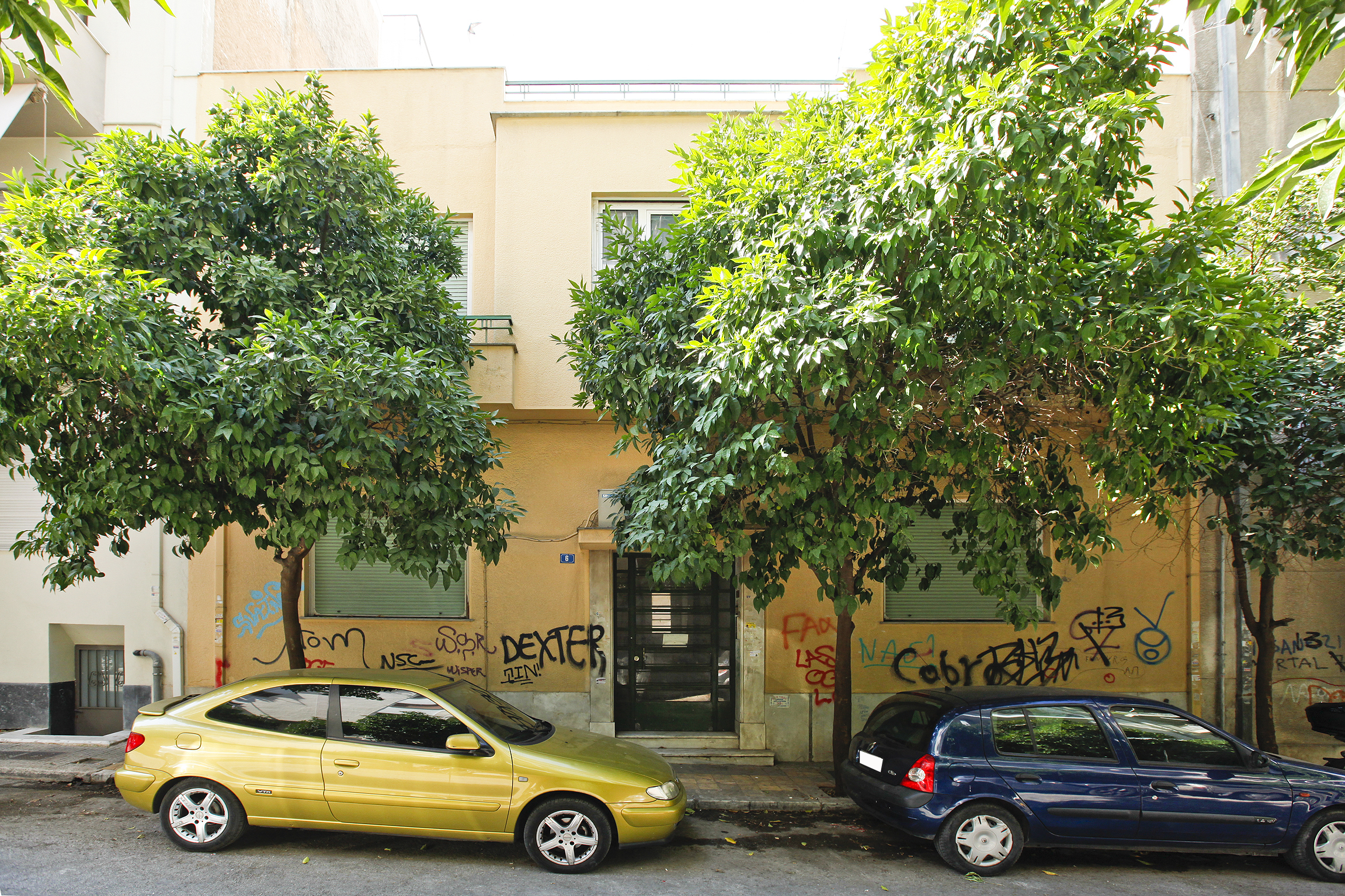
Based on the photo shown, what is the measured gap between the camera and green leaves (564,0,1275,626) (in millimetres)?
4730

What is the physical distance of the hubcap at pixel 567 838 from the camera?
5.24 meters

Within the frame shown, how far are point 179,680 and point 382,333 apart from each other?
17.6ft

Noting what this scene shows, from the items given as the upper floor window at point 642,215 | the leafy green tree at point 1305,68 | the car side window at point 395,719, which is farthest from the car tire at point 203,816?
the leafy green tree at point 1305,68

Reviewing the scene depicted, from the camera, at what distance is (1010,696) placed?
5.87 meters

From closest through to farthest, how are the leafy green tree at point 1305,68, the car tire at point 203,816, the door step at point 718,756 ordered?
the leafy green tree at point 1305,68, the car tire at point 203,816, the door step at point 718,756

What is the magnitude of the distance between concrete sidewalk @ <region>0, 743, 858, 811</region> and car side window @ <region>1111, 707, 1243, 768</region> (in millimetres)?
2444

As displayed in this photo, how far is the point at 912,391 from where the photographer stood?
5.13m

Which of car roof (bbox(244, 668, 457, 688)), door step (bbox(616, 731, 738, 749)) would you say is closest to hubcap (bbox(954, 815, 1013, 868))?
door step (bbox(616, 731, 738, 749))

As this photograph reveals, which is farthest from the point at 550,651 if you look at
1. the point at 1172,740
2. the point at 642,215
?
the point at 1172,740

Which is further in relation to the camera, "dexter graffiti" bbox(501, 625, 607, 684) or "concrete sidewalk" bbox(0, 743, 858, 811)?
"dexter graffiti" bbox(501, 625, 607, 684)

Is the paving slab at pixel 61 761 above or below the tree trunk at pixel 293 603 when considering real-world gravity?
below

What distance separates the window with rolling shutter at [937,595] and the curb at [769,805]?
8.39 feet

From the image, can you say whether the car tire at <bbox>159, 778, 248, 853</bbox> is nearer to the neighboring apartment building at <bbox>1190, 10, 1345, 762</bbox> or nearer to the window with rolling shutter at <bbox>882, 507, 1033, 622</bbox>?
the window with rolling shutter at <bbox>882, 507, 1033, 622</bbox>

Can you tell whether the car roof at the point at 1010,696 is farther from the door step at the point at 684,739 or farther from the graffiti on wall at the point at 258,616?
the graffiti on wall at the point at 258,616
